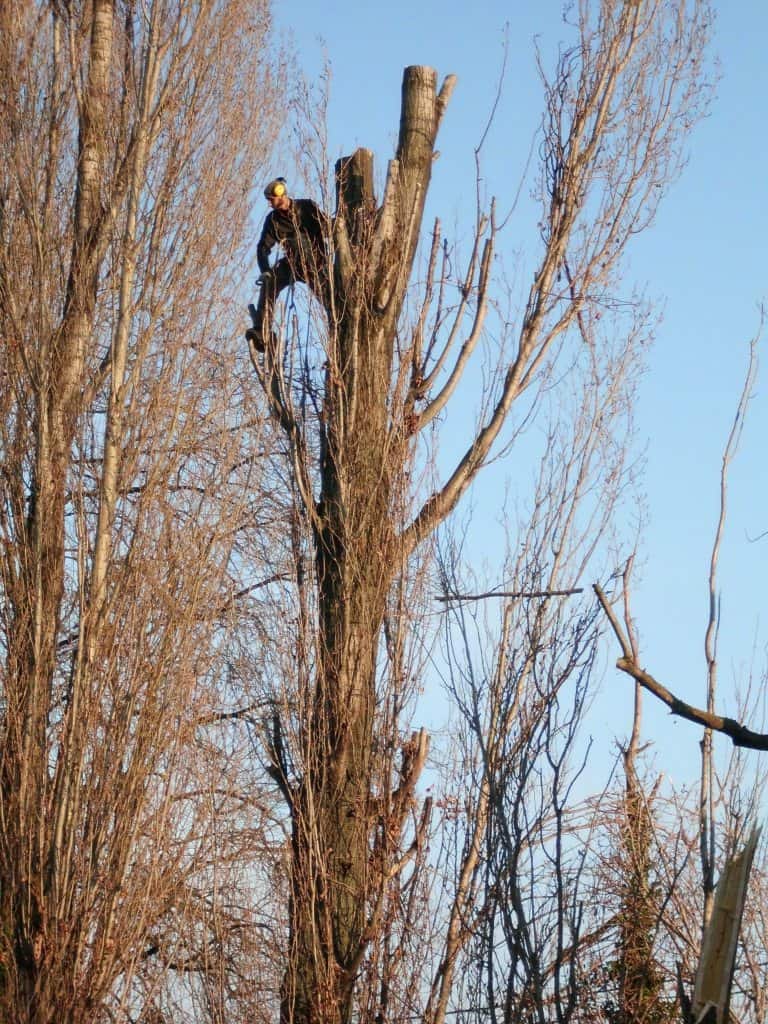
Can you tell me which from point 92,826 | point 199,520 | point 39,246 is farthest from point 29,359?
point 92,826

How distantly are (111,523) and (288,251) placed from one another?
6.54 ft

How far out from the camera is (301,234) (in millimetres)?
7949

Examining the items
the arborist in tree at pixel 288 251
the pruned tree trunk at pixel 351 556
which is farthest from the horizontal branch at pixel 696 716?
the arborist in tree at pixel 288 251

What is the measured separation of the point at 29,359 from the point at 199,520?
5.07ft

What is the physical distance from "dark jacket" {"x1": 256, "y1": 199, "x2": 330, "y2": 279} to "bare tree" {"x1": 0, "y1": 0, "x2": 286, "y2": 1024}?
4.96 feet

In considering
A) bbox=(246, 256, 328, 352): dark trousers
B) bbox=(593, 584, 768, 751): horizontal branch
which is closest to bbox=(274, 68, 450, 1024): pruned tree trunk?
bbox=(246, 256, 328, 352): dark trousers

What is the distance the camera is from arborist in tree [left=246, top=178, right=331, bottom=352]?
25.7ft

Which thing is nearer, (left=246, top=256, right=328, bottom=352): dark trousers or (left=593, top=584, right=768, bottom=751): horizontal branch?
(left=593, top=584, right=768, bottom=751): horizontal branch

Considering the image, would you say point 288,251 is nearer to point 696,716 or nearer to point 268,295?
point 268,295

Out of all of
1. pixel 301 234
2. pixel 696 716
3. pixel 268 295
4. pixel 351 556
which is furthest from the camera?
pixel 268 295

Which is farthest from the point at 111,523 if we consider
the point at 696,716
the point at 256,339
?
the point at 696,716

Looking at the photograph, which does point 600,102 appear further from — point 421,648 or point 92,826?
point 92,826

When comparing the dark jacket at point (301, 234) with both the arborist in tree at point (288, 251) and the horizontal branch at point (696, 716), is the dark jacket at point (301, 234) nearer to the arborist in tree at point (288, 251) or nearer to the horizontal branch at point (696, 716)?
the arborist in tree at point (288, 251)

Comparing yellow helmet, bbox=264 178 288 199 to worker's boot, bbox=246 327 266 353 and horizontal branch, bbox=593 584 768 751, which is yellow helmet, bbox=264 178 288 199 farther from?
horizontal branch, bbox=593 584 768 751
